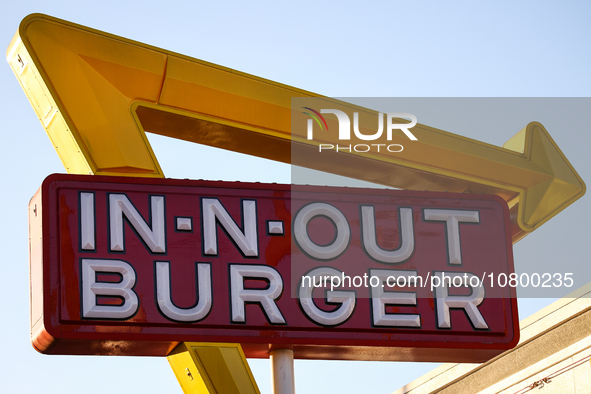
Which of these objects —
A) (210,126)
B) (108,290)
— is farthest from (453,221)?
(108,290)

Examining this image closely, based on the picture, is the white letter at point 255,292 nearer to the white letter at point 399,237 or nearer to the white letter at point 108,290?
the white letter at point 108,290

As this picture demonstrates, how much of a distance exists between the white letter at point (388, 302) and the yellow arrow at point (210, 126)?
120cm

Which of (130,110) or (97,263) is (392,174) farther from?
(97,263)

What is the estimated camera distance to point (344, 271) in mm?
6676

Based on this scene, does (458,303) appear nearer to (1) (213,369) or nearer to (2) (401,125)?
(2) (401,125)

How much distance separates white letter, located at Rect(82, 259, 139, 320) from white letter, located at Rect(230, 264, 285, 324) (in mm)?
651

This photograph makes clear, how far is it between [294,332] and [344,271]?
0.63 meters

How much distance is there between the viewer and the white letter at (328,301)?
6.40m

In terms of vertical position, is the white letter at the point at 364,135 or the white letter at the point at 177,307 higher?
the white letter at the point at 364,135

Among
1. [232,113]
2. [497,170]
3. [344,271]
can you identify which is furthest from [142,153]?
[497,170]

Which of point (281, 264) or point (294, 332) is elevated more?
point (281, 264)

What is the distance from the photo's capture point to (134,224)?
6.28m

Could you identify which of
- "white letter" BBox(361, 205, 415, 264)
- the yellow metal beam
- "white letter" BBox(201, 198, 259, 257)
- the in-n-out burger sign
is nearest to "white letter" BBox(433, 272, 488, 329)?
the in-n-out burger sign

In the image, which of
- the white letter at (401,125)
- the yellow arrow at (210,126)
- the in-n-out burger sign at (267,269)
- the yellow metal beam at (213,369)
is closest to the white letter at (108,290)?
the in-n-out burger sign at (267,269)
